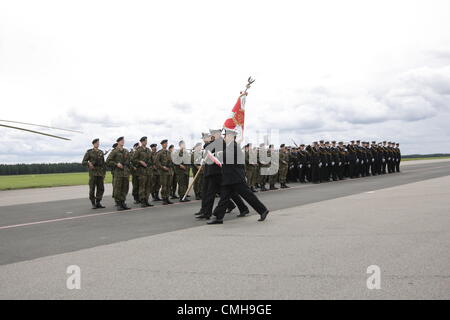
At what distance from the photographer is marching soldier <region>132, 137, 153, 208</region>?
14.2 metres

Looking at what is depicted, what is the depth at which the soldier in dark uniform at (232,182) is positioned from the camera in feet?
31.7

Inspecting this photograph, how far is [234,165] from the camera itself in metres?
9.84

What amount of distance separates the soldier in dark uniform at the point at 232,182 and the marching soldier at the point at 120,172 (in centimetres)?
465

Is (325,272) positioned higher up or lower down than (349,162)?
lower down

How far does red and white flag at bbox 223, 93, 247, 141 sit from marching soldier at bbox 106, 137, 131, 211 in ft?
11.8

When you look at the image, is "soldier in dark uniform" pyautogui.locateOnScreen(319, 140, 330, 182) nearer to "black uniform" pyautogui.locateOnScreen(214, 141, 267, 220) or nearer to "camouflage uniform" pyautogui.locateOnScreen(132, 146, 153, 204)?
"camouflage uniform" pyautogui.locateOnScreen(132, 146, 153, 204)

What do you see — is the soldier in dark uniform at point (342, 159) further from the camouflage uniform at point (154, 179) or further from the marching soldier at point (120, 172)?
the marching soldier at point (120, 172)

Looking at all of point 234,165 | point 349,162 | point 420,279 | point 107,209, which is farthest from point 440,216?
point 349,162

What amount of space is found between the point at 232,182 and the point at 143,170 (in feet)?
17.6

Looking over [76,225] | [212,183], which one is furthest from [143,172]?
[76,225]

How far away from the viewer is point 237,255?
20.4 feet
